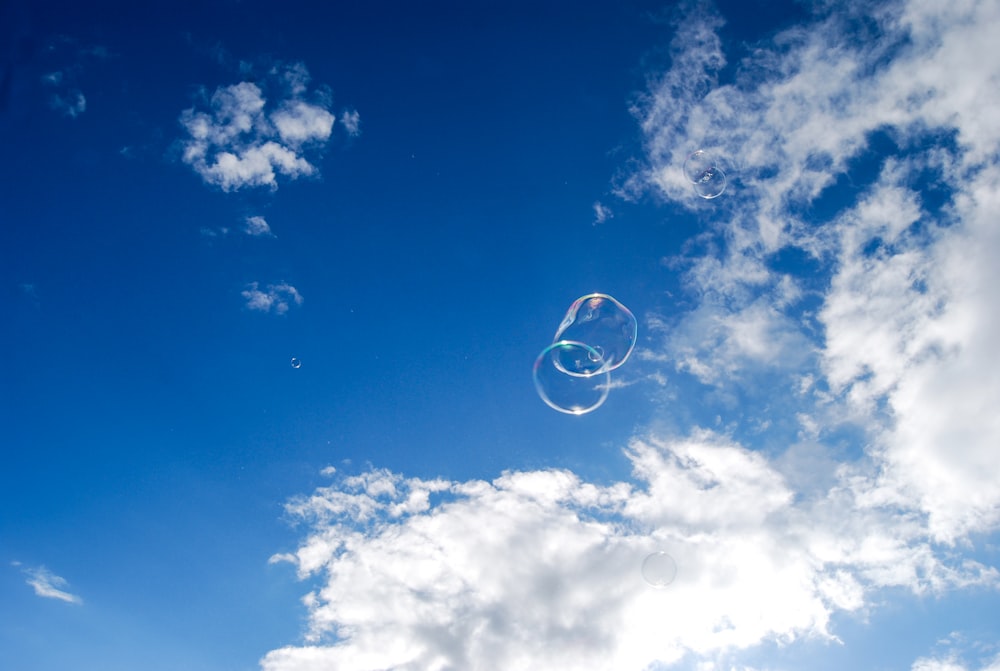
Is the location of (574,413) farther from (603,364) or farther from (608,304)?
(608,304)

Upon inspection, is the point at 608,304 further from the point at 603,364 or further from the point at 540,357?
the point at 540,357

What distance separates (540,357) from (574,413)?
2.45 metres

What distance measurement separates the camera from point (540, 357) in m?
16.8

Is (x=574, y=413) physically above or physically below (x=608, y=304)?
below

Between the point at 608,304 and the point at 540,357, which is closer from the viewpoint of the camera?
the point at 608,304

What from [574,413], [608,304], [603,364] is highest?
[608,304]

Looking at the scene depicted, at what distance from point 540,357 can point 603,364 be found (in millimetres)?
2573

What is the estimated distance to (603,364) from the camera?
1516 centimetres

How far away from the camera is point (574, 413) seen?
15.8 metres

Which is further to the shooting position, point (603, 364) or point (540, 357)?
point (540, 357)

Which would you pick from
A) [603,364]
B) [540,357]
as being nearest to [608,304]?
[603,364]

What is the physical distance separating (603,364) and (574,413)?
209 centimetres

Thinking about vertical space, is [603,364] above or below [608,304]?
below

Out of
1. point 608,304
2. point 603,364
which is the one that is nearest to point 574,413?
point 603,364
